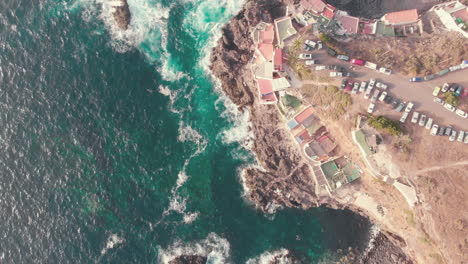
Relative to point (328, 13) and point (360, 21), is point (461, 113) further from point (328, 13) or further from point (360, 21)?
point (328, 13)

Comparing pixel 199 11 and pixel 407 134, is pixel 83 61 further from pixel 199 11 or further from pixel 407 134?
pixel 407 134

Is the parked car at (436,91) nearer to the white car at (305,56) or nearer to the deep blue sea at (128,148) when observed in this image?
the white car at (305,56)

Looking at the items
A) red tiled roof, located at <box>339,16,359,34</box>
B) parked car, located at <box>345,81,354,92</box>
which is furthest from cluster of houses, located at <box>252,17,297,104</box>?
parked car, located at <box>345,81,354,92</box>

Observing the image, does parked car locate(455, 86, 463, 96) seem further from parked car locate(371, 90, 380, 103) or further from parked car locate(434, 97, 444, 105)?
parked car locate(371, 90, 380, 103)

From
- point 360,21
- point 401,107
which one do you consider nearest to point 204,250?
point 401,107

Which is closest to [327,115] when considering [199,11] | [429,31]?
[429,31]

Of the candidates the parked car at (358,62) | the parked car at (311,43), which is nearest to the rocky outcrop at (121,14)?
the parked car at (311,43)
